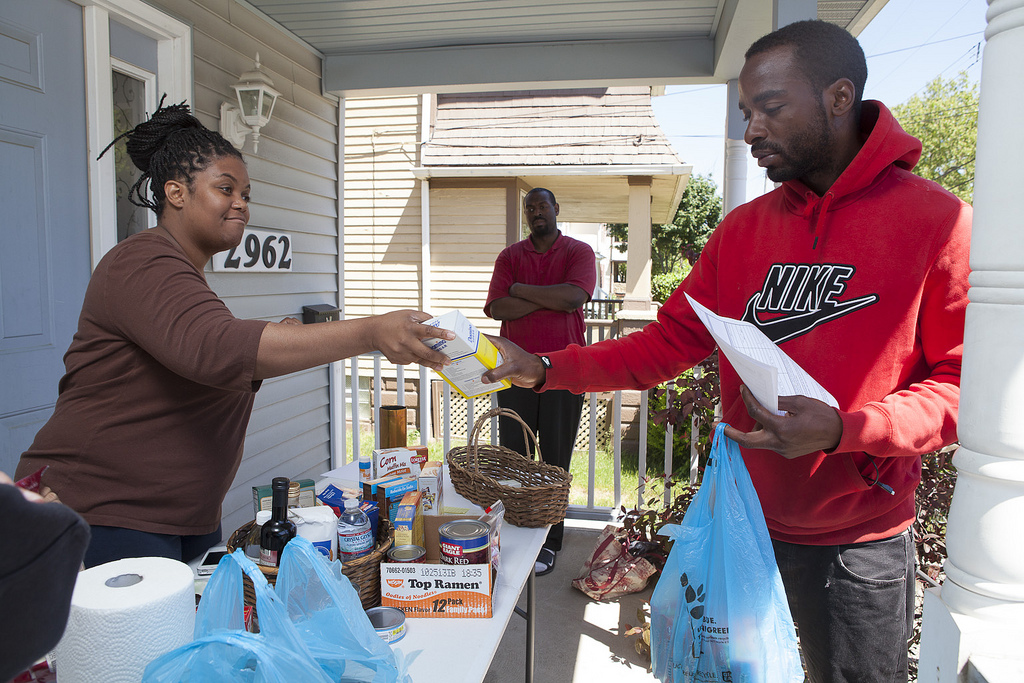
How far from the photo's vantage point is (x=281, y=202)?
14.1 feet

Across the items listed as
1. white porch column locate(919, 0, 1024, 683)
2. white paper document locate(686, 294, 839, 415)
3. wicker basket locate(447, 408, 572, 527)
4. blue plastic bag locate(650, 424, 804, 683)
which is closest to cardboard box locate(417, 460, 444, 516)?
wicker basket locate(447, 408, 572, 527)

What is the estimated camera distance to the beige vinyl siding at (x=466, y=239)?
854 cm

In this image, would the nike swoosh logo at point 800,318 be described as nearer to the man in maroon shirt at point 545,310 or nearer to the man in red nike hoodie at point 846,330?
the man in red nike hoodie at point 846,330

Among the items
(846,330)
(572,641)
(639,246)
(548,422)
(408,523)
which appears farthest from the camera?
(639,246)

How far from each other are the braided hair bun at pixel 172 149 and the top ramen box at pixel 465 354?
0.78 metres

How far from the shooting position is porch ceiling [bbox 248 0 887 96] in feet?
12.3

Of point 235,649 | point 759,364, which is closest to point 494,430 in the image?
point 759,364

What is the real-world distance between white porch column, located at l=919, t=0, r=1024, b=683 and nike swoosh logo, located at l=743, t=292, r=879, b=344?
370 mm

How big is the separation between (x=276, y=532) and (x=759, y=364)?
930 millimetres

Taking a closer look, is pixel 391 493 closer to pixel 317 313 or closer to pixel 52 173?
pixel 52 173

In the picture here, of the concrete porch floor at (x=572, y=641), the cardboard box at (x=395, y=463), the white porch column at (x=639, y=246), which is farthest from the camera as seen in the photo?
the white porch column at (x=639, y=246)

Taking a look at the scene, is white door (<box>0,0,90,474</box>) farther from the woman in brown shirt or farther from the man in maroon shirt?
the man in maroon shirt

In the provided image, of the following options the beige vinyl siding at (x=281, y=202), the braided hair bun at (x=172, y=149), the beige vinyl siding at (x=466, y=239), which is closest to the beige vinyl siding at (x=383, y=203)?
the beige vinyl siding at (x=466, y=239)

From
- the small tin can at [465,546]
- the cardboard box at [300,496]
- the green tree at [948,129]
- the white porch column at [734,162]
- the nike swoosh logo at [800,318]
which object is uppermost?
the green tree at [948,129]
